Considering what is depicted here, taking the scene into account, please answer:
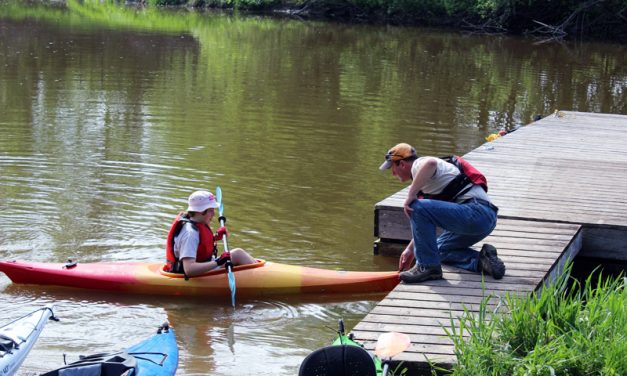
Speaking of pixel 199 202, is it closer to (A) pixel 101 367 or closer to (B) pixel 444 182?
(B) pixel 444 182

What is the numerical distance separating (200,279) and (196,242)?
33cm

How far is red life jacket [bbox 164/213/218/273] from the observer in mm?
7016

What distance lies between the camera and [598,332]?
4.57 m

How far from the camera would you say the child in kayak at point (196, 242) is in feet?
22.9

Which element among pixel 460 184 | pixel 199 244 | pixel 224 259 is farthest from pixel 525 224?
pixel 199 244

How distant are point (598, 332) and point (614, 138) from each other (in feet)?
28.9

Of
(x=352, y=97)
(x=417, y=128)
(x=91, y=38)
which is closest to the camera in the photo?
(x=417, y=128)

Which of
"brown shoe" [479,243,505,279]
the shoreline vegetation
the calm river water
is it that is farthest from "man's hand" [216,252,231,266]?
the shoreline vegetation

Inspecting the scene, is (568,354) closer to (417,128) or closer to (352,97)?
(417,128)

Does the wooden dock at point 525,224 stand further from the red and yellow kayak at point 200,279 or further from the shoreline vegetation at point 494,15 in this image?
the shoreline vegetation at point 494,15

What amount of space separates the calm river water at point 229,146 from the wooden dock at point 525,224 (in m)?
0.84

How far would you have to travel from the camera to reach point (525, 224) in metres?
7.83

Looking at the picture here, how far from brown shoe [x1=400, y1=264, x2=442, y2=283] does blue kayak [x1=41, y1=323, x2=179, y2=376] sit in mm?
1772

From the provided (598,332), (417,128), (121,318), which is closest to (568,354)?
(598,332)
